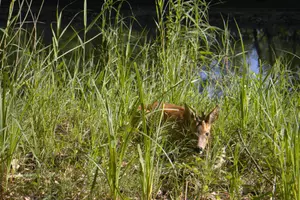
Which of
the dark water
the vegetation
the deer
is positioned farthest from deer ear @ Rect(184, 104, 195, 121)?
the dark water

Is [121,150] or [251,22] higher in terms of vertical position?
[121,150]

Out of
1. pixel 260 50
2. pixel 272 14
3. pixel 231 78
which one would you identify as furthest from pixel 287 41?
pixel 231 78

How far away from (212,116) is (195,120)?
8cm

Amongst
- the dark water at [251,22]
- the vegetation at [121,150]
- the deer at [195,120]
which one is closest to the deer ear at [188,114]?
the deer at [195,120]

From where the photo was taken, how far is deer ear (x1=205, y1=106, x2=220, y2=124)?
2.46 metres

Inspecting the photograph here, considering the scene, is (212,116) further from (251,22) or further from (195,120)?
(251,22)

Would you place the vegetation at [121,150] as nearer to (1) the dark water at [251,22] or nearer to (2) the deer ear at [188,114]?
(2) the deer ear at [188,114]

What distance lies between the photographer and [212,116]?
2.47 meters

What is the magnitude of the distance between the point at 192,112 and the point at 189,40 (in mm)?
839

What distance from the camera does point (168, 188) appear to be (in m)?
2.18

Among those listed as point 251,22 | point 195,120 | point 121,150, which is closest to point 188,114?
point 195,120

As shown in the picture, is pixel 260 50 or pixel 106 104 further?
pixel 260 50

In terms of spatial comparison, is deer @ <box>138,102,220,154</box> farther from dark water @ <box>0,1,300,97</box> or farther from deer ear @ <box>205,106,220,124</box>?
dark water @ <box>0,1,300,97</box>

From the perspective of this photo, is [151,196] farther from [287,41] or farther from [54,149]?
[287,41]
